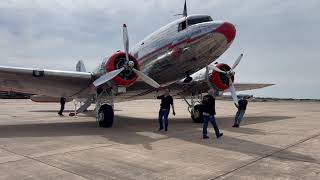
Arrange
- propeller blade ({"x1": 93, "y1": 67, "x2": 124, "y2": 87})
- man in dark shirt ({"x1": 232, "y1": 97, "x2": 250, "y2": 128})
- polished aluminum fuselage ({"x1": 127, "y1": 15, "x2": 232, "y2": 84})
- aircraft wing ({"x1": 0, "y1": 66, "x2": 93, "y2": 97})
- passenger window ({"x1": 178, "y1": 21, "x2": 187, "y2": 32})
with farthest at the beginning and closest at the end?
man in dark shirt ({"x1": 232, "y1": 97, "x2": 250, "y2": 128}), passenger window ({"x1": 178, "y1": 21, "x2": 187, "y2": 32}), aircraft wing ({"x1": 0, "y1": 66, "x2": 93, "y2": 97}), polished aluminum fuselage ({"x1": 127, "y1": 15, "x2": 232, "y2": 84}), propeller blade ({"x1": 93, "y1": 67, "x2": 124, "y2": 87})

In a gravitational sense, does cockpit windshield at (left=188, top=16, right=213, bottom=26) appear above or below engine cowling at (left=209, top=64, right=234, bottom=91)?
above

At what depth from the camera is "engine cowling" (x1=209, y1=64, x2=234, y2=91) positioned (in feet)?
56.2

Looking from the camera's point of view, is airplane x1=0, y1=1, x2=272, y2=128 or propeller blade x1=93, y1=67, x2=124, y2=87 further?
airplane x1=0, y1=1, x2=272, y2=128

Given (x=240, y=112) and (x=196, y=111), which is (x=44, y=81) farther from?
(x=240, y=112)

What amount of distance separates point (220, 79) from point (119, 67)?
5.98 m

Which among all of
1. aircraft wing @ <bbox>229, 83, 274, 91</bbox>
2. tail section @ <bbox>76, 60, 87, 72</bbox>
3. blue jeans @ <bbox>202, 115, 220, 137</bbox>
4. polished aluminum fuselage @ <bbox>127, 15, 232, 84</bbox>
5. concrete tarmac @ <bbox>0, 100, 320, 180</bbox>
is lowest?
concrete tarmac @ <bbox>0, 100, 320, 180</bbox>

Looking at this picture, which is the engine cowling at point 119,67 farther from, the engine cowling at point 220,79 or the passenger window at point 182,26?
the engine cowling at point 220,79

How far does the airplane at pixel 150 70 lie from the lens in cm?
1327

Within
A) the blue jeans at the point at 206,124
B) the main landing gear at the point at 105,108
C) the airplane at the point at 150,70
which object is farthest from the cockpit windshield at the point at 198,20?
the main landing gear at the point at 105,108

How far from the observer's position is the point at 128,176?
596 centimetres

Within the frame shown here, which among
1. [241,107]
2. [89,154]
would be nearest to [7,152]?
Result: [89,154]

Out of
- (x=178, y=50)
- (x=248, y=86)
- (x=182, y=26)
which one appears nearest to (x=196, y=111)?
(x=178, y=50)

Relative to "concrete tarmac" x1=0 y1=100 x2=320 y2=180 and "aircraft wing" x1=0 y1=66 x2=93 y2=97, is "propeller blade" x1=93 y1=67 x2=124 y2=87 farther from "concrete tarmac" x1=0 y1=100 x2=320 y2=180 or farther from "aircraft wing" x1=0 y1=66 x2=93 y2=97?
"concrete tarmac" x1=0 y1=100 x2=320 y2=180

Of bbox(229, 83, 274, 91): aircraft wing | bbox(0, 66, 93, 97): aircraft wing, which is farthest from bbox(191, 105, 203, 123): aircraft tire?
bbox(0, 66, 93, 97): aircraft wing
